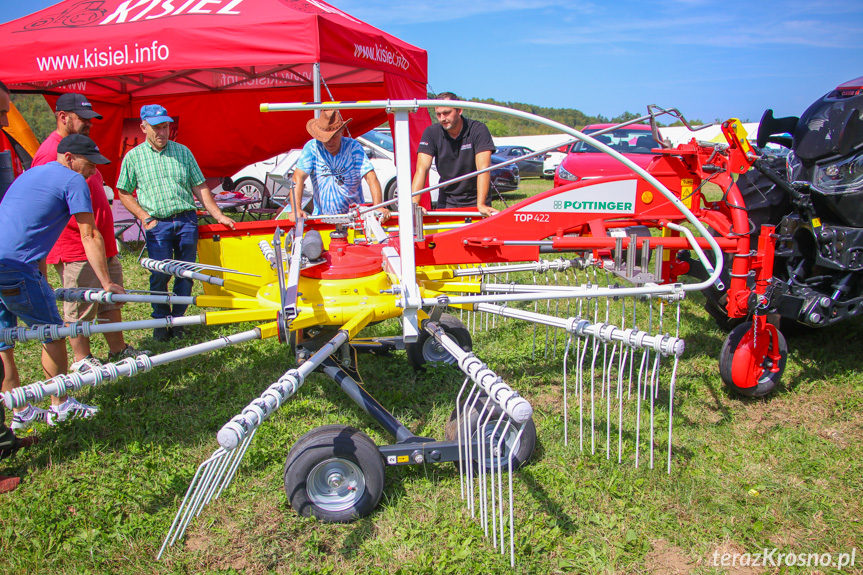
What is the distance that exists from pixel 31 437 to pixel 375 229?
2.57m

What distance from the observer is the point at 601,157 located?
10445mm

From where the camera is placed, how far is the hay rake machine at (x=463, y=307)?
8.52 ft

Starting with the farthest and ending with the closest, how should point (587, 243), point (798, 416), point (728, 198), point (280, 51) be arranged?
point (280, 51)
point (798, 416)
point (728, 198)
point (587, 243)

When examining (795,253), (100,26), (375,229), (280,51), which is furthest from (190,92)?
(795,253)

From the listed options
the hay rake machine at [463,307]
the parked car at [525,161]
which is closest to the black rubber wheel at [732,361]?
the hay rake machine at [463,307]

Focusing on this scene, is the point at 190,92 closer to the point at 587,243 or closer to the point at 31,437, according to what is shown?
the point at 31,437

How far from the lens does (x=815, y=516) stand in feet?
9.46

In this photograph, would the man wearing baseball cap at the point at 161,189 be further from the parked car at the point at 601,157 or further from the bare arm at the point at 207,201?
the parked car at the point at 601,157

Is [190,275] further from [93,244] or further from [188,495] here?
[188,495]

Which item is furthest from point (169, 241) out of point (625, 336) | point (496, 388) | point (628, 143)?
point (628, 143)

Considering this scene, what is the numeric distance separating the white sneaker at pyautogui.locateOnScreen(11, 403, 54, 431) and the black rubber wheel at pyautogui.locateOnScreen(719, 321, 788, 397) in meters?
4.59

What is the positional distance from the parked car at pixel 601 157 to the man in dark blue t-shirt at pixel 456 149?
4281 mm

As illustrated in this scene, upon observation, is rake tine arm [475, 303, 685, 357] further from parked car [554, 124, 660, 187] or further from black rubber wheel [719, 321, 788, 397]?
parked car [554, 124, 660, 187]

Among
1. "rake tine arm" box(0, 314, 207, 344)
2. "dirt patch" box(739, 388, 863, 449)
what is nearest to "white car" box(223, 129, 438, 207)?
"rake tine arm" box(0, 314, 207, 344)
